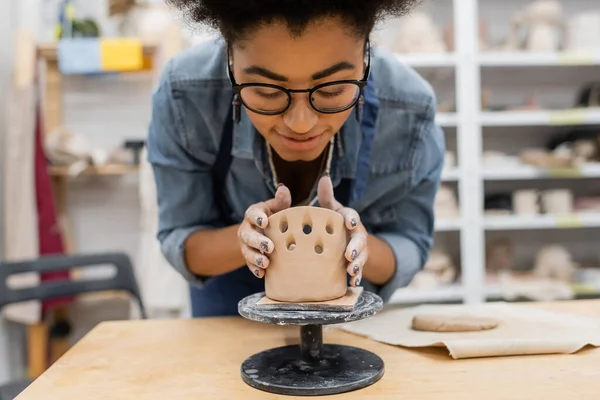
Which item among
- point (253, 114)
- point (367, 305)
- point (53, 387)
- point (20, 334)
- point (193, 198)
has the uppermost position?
point (253, 114)

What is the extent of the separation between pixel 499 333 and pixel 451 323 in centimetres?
8

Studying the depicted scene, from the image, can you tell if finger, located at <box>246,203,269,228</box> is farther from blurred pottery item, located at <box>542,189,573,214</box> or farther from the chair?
blurred pottery item, located at <box>542,189,573,214</box>

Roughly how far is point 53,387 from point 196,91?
23.4 inches

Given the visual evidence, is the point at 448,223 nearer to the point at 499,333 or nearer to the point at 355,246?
the point at 499,333

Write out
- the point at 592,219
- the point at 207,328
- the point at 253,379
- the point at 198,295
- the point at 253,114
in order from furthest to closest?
the point at 592,219
the point at 198,295
the point at 207,328
the point at 253,114
the point at 253,379

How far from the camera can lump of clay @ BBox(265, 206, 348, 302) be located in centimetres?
83

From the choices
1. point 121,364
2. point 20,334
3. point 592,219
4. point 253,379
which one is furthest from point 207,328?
point 592,219

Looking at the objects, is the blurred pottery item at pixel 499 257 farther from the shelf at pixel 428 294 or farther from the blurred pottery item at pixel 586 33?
the blurred pottery item at pixel 586 33

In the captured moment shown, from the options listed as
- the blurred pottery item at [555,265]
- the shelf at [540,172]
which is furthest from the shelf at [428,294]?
the shelf at [540,172]

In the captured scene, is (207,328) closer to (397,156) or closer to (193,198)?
(193,198)

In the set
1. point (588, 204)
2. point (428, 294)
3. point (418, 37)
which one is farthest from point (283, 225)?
point (588, 204)

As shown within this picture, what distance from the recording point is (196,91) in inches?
46.1

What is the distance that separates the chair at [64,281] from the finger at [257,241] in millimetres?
902

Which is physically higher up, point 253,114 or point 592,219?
point 253,114
